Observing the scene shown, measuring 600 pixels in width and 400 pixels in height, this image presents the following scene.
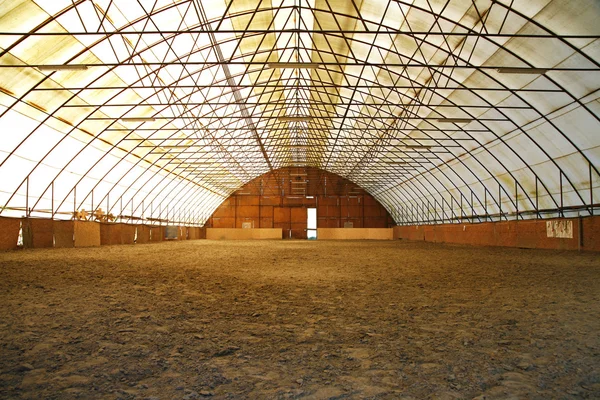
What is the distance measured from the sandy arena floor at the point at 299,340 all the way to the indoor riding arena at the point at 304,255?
0.04m

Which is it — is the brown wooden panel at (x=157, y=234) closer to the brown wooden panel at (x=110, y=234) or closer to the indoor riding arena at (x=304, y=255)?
the indoor riding arena at (x=304, y=255)

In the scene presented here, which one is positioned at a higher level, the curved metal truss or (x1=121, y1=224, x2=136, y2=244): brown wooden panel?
the curved metal truss

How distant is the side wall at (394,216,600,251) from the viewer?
24766 millimetres

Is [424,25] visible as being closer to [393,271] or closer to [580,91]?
[580,91]

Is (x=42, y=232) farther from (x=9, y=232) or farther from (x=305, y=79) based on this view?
(x=305, y=79)

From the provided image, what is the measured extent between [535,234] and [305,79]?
1667cm

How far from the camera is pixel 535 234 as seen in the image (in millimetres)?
29656

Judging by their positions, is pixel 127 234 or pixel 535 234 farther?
pixel 127 234

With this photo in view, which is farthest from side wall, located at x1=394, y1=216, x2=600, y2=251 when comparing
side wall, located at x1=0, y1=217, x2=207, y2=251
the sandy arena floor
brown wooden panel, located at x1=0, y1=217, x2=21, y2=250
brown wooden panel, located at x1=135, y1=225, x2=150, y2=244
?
brown wooden panel, located at x1=0, y1=217, x2=21, y2=250

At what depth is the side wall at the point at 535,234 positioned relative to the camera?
24.8 metres

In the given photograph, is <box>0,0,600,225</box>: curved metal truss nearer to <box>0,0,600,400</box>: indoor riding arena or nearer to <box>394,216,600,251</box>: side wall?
<box>0,0,600,400</box>: indoor riding arena

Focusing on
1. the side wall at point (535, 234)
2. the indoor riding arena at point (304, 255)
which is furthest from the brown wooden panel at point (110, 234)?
the side wall at point (535, 234)

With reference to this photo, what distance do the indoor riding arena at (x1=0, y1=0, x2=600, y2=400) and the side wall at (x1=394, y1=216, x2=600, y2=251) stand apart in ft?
0.39

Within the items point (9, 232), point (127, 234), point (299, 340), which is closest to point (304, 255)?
point (9, 232)
